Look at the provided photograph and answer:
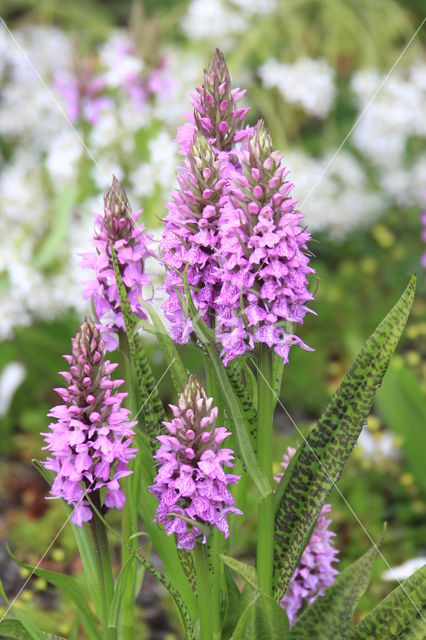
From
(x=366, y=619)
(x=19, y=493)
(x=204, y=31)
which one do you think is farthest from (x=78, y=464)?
(x=204, y=31)

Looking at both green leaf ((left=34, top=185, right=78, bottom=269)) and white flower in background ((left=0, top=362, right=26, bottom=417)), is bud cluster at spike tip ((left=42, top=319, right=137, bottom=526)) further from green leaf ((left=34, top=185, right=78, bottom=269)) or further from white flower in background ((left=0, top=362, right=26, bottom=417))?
green leaf ((left=34, top=185, right=78, bottom=269))

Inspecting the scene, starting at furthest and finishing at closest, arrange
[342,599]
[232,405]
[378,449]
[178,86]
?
[178,86], [378,449], [342,599], [232,405]

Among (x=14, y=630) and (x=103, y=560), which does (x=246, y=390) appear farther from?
(x=14, y=630)

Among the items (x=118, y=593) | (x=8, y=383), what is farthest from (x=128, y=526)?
(x=8, y=383)

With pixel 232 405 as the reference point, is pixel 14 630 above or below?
below

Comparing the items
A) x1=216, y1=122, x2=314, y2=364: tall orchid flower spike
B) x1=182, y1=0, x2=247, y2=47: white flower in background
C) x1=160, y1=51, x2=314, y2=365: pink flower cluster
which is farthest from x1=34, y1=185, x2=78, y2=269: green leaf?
x1=216, y1=122, x2=314, y2=364: tall orchid flower spike

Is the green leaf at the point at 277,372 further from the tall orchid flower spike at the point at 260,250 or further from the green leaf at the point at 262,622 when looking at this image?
the green leaf at the point at 262,622
